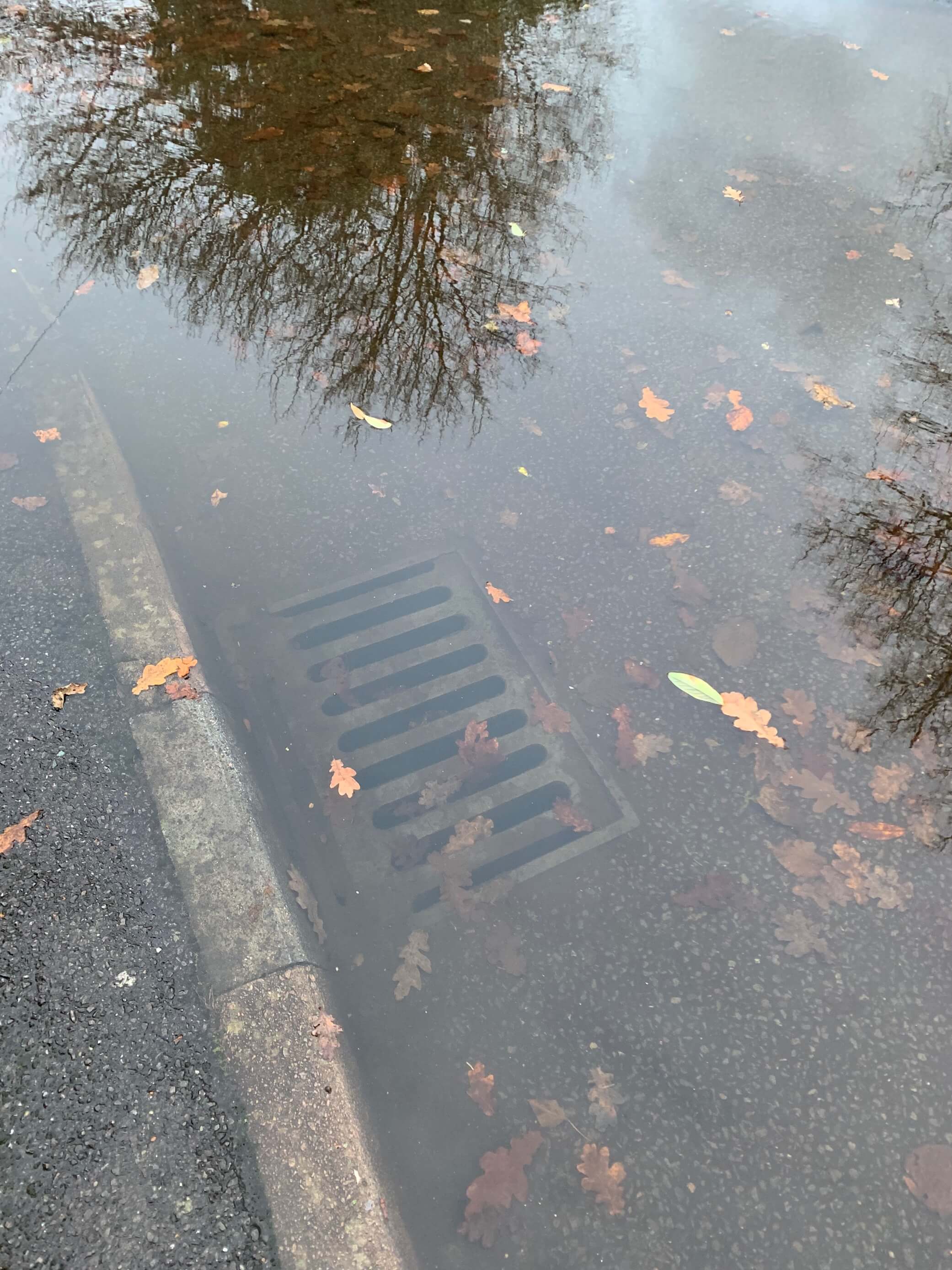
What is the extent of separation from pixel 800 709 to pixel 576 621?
85cm

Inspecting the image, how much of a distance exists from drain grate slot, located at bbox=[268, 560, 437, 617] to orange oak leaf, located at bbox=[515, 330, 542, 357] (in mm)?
1329

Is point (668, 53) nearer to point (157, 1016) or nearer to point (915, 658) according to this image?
point (915, 658)

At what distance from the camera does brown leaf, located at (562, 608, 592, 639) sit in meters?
3.04

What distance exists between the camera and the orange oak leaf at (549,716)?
2850 mm

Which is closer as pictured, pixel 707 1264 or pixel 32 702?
pixel 707 1264

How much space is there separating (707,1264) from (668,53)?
6980 mm

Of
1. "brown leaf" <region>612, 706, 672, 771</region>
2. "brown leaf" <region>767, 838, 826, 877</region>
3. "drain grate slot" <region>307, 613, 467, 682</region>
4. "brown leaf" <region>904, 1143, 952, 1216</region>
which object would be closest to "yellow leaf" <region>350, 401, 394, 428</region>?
"drain grate slot" <region>307, 613, 467, 682</region>

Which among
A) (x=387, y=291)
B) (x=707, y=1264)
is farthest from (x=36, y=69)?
(x=707, y=1264)

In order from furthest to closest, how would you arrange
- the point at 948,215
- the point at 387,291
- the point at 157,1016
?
the point at 948,215
the point at 387,291
the point at 157,1016

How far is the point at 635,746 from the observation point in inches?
110

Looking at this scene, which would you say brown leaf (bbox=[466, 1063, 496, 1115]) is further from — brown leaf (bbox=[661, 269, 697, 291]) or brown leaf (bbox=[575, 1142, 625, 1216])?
brown leaf (bbox=[661, 269, 697, 291])

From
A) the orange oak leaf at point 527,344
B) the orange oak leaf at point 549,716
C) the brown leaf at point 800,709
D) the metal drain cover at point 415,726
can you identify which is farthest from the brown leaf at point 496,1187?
the orange oak leaf at point 527,344

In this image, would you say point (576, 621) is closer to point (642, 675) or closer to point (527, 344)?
point (642, 675)

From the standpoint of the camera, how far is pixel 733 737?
2.79m
